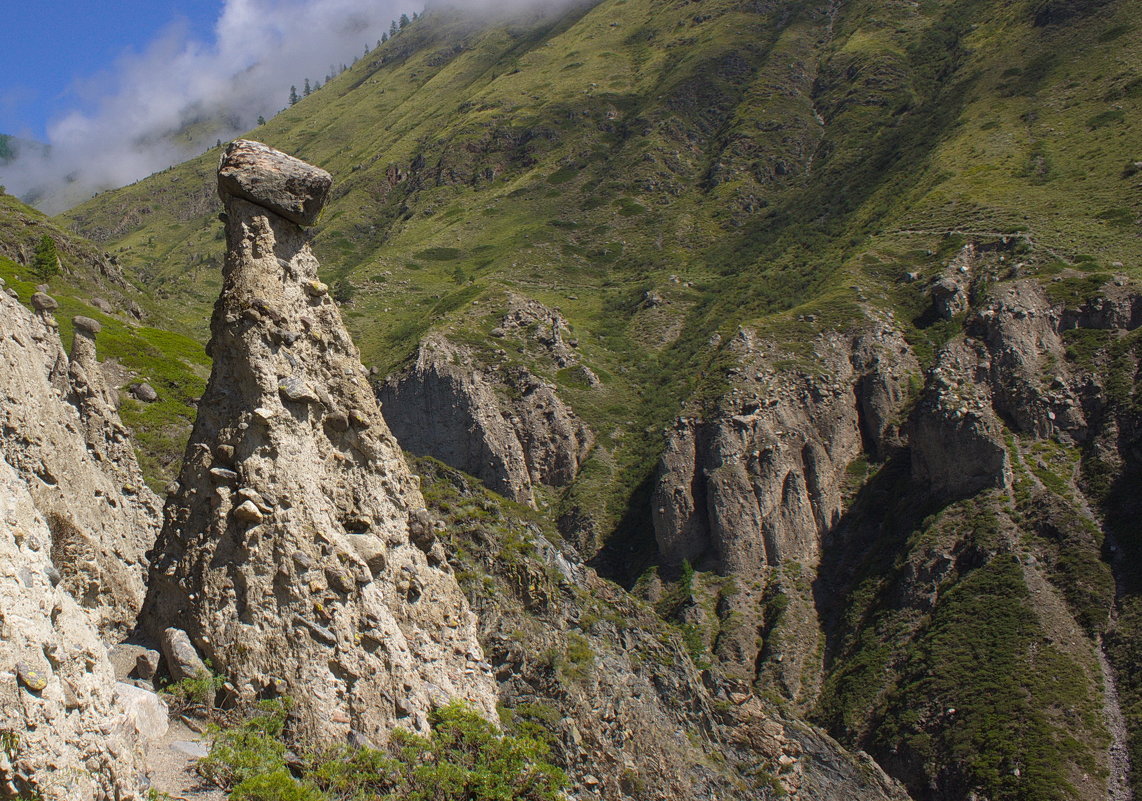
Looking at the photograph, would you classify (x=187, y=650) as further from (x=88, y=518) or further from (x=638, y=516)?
(x=638, y=516)

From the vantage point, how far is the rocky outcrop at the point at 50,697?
945 cm

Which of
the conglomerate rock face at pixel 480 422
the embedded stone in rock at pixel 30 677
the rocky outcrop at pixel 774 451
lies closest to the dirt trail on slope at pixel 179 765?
the embedded stone in rock at pixel 30 677

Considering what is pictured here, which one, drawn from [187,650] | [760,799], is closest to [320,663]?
[187,650]

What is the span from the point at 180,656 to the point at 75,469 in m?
10.3

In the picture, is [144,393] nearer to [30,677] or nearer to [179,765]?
[179,765]

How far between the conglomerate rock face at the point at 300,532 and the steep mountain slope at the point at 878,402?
25549mm

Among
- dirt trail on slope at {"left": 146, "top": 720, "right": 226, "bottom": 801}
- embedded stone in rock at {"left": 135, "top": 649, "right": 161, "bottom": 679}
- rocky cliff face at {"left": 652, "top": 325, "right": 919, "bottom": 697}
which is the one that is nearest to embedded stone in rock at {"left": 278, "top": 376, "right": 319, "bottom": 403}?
embedded stone in rock at {"left": 135, "top": 649, "right": 161, "bottom": 679}

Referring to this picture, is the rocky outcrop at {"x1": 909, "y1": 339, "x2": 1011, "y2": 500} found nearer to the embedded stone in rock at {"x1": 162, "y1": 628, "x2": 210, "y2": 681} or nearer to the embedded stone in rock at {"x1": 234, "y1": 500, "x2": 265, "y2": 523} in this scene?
the embedded stone in rock at {"x1": 234, "y1": 500, "x2": 265, "y2": 523}

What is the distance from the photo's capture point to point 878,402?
114188 mm

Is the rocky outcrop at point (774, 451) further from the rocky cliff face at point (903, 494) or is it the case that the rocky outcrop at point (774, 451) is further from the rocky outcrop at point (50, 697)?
the rocky outcrop at point (50, 697)

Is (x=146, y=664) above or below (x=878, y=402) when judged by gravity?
below

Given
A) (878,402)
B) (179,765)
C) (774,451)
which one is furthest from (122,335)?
(878,402)

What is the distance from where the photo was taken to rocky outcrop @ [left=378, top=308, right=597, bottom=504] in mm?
115875

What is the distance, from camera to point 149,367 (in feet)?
200
